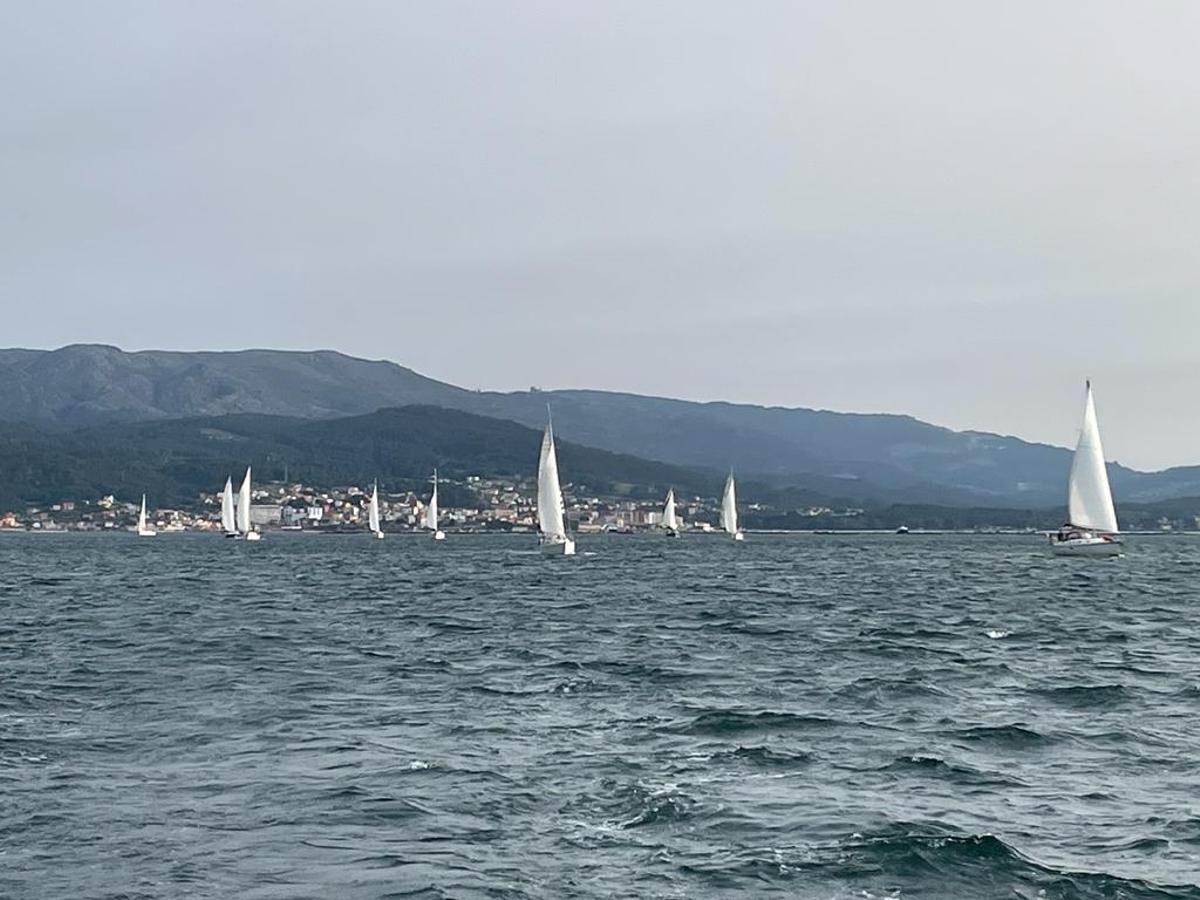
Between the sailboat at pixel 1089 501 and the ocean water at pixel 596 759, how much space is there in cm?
5942

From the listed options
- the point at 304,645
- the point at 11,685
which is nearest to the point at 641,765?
the point at 11,685

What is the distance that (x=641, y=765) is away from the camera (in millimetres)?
22422

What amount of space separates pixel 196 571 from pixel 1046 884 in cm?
8725

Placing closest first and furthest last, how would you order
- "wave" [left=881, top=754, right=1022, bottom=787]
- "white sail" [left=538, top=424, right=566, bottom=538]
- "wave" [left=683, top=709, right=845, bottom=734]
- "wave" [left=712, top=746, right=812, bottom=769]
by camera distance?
1. "wave" [left=881, top=754, right=1022, bottom=787]
2. "wave" [left=712, top=746, right=812, bottom=769]
3. "wave" [left=683, top=709, right=845, bottom=734]
4. "white sail" [left=538, top=424, right=566, bottom=538]

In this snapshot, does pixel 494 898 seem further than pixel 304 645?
No

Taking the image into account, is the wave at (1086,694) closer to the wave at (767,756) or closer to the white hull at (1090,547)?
the wave at (767,756)

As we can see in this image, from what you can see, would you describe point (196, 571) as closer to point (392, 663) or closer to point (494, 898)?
point (392, 663)

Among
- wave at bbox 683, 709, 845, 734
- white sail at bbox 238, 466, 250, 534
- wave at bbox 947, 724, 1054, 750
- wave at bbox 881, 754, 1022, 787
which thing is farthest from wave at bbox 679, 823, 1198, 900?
white sail at bbox 238, 466, 250, 534

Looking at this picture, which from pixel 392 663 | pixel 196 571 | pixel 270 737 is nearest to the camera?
pixel 270 737

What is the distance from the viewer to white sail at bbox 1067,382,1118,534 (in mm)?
107875

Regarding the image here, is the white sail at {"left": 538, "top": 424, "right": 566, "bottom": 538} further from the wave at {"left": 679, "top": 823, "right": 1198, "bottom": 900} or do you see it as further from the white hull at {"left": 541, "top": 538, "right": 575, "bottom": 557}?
the wave at {"left": 679, "top": 823, "right": 1198, "bottom": 900}

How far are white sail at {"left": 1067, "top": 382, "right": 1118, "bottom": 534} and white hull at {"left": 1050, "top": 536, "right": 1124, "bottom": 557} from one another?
4.24ft

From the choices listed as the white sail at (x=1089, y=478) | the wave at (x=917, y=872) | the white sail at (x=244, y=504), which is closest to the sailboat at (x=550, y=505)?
the white sail at (x=1089, y=478)

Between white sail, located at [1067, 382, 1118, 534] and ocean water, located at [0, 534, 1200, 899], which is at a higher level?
white sail, located at [1067, 382, 1118, 534]
